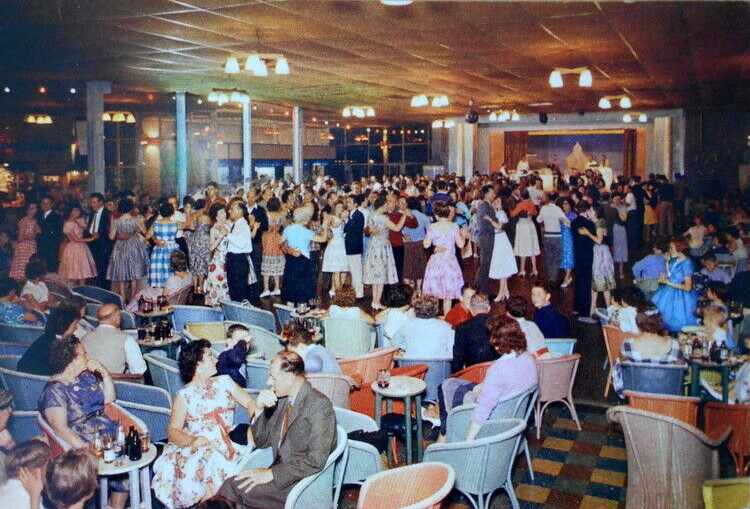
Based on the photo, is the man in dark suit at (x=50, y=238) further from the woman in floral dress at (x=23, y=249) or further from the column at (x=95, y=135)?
the column at (x=95, y=135)

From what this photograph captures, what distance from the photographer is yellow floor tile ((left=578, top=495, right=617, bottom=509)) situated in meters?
4.12

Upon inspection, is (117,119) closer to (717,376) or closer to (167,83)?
(167,83)

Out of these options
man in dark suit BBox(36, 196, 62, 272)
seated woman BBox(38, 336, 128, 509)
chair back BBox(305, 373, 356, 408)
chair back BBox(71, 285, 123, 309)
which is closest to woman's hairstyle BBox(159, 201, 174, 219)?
chair back BBox(71, 285, 123, 309)

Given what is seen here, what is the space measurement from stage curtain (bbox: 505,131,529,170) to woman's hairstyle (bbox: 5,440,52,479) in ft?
74.2

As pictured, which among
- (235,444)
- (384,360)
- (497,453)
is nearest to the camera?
(497,453)

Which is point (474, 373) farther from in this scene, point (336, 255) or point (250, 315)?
point (336, 255)

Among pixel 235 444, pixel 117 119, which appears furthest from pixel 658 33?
pixel 117 119

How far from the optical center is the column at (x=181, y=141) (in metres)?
14.3

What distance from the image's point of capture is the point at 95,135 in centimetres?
1164

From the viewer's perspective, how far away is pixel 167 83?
1248 centimetres

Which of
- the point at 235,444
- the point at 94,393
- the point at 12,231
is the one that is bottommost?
the point at 235,444

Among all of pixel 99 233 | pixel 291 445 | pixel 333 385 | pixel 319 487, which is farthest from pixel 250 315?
pixel 99 233

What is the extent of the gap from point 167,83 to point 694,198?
13.4m

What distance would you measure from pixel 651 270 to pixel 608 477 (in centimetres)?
329
